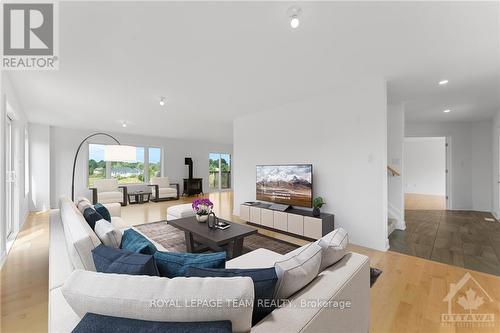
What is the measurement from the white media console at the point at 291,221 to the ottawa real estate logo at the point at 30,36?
3.68m

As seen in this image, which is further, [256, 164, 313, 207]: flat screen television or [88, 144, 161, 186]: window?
[88, 144, 161, 186]: window

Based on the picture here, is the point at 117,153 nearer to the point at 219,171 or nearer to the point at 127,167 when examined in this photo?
the point at 127,167

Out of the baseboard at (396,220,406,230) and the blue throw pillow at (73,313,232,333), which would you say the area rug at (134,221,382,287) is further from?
the blue throw pillow at (73,313,232,333)

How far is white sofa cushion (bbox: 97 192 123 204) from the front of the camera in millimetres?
6102

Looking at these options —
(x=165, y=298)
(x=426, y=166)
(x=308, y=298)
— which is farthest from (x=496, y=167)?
(x=165, y=298)

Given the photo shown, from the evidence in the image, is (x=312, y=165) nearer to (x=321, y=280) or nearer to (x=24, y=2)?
(x=321, y=280)

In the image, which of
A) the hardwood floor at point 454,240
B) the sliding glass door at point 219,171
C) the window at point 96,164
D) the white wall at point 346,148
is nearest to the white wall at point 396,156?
the hardwood floor at point 454,240

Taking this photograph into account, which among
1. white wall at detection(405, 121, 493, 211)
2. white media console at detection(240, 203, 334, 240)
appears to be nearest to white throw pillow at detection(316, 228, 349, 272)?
white media console at detection(240, 203, 334, 240)

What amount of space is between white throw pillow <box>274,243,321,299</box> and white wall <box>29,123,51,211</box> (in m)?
7.59

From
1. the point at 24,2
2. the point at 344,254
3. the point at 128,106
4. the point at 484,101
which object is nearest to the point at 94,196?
the point at 128,106

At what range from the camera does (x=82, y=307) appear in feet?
2.60

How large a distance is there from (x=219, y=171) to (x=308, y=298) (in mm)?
9683

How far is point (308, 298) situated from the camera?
104 cm

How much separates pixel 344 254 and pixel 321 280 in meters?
0.39
